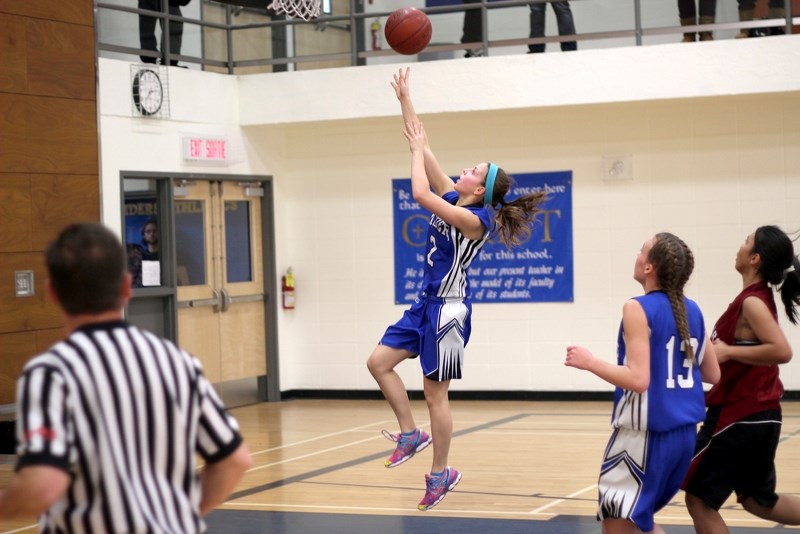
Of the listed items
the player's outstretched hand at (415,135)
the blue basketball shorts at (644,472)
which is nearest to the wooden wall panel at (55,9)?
the player's outstretched hand at (415,135)

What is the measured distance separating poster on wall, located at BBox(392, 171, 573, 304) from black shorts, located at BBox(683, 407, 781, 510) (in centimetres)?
596

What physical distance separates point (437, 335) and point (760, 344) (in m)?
1.82

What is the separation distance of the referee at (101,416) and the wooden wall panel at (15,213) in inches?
250

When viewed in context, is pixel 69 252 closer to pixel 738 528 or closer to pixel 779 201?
pixel 738 528

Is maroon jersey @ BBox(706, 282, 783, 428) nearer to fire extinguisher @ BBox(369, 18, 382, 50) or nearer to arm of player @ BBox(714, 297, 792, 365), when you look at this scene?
arm of player @ BBox(714, 297, 792, 365)

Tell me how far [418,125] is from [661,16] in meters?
4.61

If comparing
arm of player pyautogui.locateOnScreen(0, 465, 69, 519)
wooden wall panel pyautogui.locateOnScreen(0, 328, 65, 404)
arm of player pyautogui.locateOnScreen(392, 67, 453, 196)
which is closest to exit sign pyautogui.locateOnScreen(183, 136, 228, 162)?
wooden wall panel pyautogui.locateOnScreen(0, 328, 65, 404)

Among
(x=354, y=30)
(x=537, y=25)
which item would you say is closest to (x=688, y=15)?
(x=537, y=25)

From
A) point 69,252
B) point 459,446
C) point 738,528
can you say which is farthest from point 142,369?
point 459,446

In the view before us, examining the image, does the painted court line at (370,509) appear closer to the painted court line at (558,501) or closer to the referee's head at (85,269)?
the painted court line at (558,501)

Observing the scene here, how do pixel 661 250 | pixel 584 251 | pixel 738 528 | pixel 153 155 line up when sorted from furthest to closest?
pixel 584 251 < pixel 153 155 < pixel 738 528 < pixel 661 250

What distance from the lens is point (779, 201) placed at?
9.55 metres

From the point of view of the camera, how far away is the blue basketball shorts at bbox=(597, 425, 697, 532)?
3.46m

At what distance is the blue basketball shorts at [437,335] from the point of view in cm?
543
